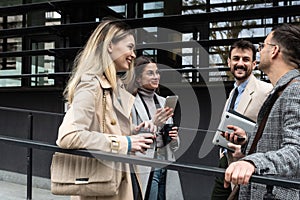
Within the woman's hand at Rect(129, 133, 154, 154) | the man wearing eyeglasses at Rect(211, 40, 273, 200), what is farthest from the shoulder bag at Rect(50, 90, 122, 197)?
the man wearing eyeglasses at Rect(211, 40, 273, 200)

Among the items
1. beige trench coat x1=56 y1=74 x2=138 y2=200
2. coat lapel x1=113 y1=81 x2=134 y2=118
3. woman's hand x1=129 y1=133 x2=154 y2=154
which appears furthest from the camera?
coat lapel x1=113 y1=81 x2=134 y2=118

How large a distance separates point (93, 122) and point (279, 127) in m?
0.91

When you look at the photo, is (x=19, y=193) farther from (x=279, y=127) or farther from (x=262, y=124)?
(x=279, y=127)

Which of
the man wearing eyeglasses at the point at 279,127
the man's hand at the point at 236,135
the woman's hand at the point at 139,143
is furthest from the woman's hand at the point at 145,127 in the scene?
the man wearing eyeglasses at the point at 279,127

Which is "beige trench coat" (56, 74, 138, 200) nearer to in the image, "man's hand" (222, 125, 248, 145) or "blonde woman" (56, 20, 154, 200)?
"blonde woman" (56, 20, 154, 200)

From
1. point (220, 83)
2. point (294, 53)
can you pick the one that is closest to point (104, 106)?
point (294, 53)

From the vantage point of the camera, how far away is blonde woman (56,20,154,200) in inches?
78.1

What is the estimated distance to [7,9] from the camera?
590 centimetres

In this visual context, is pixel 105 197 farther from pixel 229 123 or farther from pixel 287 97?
pixel 287 97

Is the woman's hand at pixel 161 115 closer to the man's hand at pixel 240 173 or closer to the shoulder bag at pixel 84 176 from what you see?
the shoulder bag at pixel 84 176

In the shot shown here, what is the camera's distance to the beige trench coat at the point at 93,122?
1967 millimetres

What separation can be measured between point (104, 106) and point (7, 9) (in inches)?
175

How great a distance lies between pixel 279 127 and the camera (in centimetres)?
176

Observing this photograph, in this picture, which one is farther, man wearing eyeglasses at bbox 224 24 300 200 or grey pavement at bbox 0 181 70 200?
grey pavement at bbox 0 181 70 200
